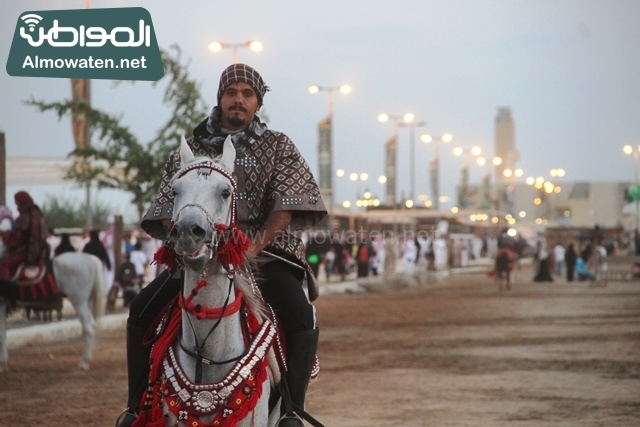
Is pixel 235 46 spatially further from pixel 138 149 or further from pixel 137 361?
pixel 137 361

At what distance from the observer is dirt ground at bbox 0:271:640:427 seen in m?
11.5

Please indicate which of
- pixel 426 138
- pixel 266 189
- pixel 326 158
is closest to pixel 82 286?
pixel 266 189

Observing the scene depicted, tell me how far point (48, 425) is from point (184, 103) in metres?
15.2

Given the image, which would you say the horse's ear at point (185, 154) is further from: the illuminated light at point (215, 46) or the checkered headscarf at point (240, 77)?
the illuminated light at point (215, 46)

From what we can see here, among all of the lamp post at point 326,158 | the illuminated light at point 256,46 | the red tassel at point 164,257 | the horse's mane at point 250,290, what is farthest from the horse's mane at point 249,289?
the lamp post at point 326,158

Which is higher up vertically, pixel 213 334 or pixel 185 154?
pixel 185 154

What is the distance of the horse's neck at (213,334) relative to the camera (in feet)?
19.1

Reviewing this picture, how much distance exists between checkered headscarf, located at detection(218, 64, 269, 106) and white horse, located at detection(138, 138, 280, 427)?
2.49ft

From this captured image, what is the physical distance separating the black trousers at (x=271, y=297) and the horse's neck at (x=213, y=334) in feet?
1.45

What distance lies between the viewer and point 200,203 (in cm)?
550

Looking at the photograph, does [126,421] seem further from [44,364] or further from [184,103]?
[184,103]

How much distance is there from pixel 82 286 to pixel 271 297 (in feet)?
36.6

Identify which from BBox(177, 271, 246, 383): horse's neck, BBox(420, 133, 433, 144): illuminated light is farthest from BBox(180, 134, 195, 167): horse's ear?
BBox(420, 133, 433, 144): illuminated light

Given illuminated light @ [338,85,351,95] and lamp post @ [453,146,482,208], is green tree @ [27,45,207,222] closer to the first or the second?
illuminated light @ [338,85,351,95]
